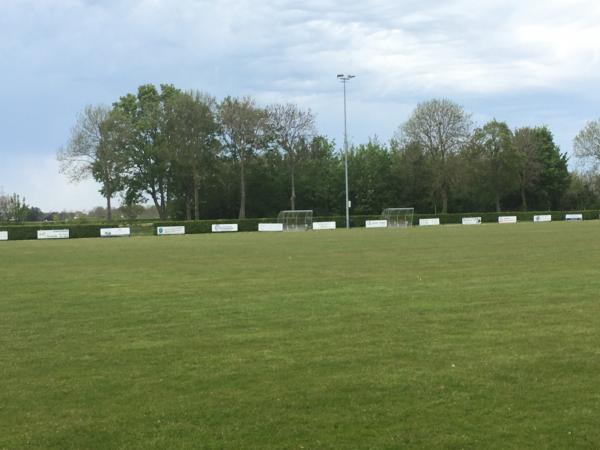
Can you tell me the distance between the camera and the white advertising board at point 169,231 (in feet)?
196

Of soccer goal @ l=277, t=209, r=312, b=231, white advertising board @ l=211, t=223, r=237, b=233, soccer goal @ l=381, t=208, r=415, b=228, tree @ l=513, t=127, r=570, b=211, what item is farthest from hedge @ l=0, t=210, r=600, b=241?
tree @ l=513, t=127, r=570, b=211

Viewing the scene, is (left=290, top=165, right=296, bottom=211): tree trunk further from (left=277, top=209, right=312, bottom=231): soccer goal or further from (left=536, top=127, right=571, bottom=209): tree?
(left=536, top=127, right=571, bottom=209): tree

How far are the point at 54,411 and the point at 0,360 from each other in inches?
102

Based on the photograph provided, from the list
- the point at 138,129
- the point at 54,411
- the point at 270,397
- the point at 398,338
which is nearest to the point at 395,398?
the point at 270,397

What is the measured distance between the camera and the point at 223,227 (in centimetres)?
6269

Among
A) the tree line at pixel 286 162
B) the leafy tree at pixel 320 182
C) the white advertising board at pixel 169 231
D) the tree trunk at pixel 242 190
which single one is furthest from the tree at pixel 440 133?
the white advertising board at pixel 169 231

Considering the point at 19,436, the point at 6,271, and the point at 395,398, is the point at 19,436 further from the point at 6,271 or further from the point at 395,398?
the point at 6,271

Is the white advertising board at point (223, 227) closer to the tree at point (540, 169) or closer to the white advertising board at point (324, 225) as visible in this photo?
the white advertising board at point (324, 225)

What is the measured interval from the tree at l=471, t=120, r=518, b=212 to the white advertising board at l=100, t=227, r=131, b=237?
46827 millimetres

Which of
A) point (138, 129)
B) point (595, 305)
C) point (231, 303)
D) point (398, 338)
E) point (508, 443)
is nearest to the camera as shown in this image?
point (508, 443)

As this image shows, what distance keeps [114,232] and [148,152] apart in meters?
20.4

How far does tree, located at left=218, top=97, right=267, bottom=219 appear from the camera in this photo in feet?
247

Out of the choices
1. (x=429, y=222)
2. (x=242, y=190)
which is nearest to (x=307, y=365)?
(x=429, y=222)

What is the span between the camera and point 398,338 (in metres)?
8.14
